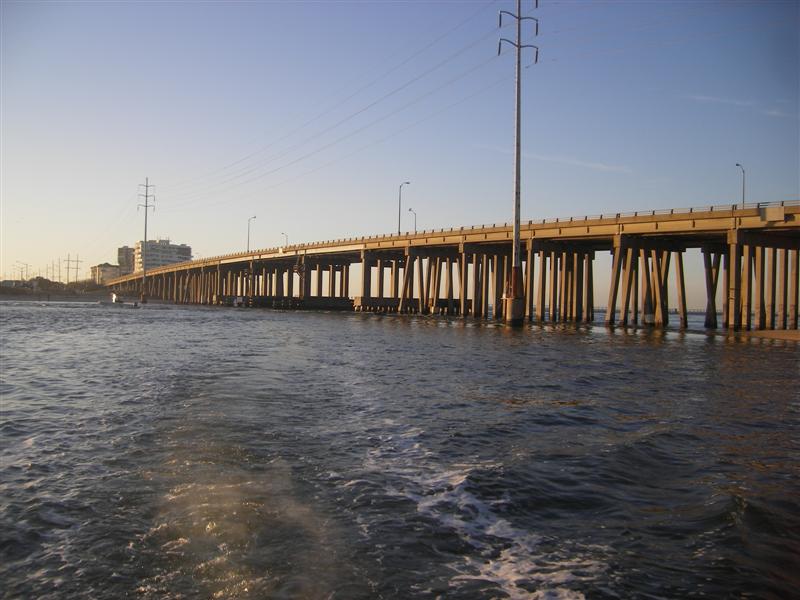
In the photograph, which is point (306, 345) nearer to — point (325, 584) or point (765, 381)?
point (765, 381)

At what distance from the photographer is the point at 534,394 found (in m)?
14.3

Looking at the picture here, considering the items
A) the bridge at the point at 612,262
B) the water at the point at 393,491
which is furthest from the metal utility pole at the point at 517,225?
the water at the point at 393,491

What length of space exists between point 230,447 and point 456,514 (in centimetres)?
382

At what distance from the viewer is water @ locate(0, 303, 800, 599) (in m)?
4.84

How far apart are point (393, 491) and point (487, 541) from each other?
5.12ft

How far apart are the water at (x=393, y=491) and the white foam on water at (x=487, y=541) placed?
2cm

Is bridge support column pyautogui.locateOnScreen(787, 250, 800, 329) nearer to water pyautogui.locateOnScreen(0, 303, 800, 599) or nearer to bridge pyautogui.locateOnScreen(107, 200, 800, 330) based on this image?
bridge pyautogui.locateOnScreen(107, 200, 800, 330)

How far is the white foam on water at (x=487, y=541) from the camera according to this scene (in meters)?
4.86

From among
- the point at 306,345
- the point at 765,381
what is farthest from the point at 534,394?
the point at 306,345

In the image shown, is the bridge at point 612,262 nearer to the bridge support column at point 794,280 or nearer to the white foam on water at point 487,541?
the bridge support column at point 794,280

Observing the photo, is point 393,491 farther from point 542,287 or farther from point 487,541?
point 542,287

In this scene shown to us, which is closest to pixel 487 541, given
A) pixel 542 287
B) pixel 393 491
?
pixel 393 491

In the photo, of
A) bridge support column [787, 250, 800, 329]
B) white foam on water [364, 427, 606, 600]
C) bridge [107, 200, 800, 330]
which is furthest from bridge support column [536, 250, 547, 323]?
white foam on water [364, 427, 606, 600]

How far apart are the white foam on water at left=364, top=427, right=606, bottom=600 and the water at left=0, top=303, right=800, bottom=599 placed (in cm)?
2
